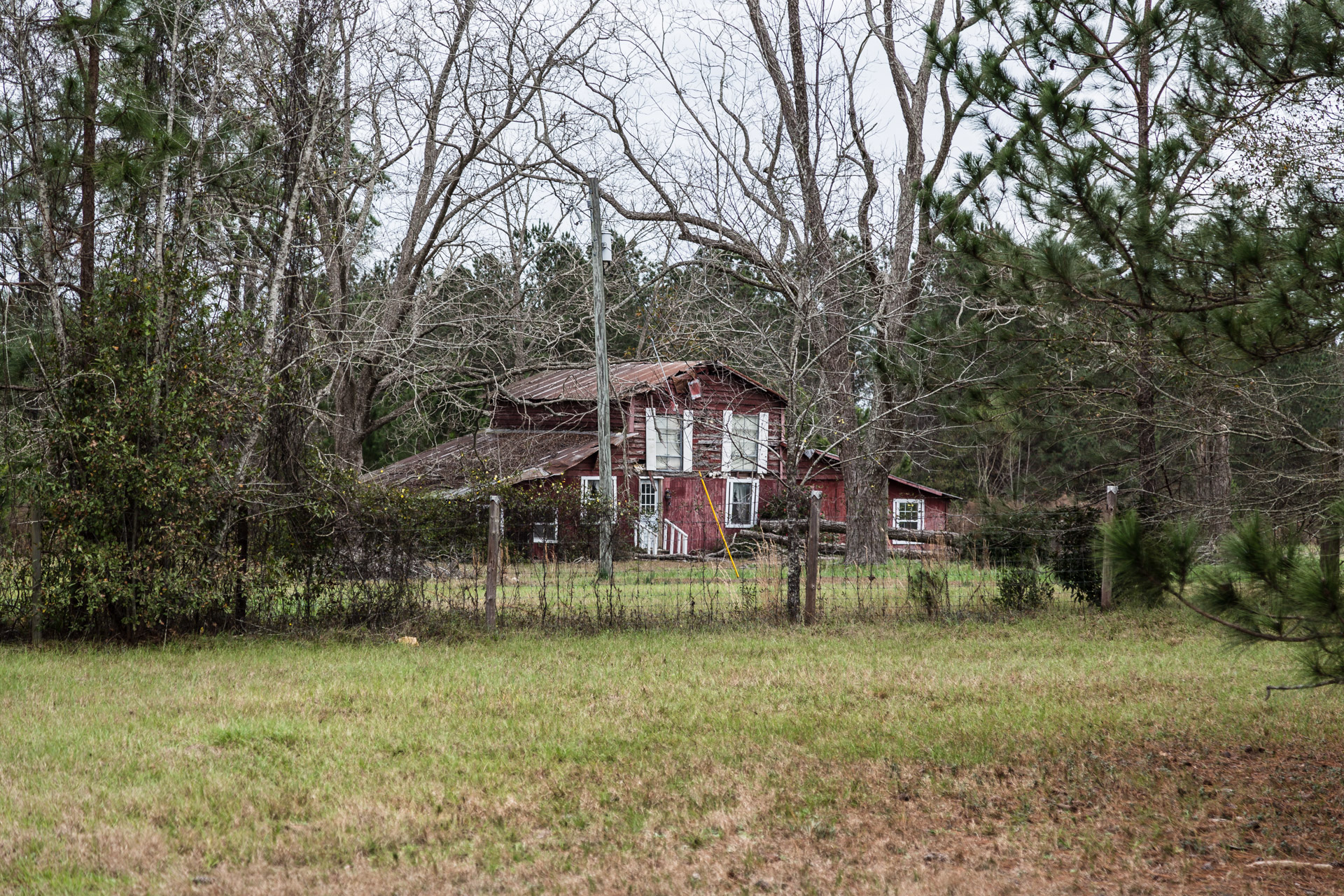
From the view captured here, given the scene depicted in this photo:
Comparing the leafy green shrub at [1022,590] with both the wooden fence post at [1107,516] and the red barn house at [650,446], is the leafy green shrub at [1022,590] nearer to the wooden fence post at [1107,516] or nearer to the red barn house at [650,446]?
the wooden fence post at [1107,516]

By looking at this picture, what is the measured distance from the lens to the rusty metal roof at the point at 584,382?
25797 millimetres

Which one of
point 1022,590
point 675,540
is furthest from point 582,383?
point 1022,590

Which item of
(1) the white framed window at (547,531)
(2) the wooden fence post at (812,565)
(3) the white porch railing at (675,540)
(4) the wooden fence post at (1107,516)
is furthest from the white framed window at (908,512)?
(1) the white framed window at (547,531)

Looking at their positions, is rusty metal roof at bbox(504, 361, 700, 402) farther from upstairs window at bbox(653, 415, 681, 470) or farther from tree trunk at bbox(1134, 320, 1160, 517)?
tree trunk at bbox(1134, 320, 1160, 517)

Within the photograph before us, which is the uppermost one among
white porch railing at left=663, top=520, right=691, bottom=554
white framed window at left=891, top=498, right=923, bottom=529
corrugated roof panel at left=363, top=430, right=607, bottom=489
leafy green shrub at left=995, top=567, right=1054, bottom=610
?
corrugated roof panel at left=363, top=430, right=607, bottom=489

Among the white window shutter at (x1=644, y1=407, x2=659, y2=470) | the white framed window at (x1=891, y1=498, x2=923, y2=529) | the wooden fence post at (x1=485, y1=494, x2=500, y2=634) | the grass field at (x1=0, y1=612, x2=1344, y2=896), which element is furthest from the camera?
the white framed window at (x1=891, y1=498, x2=923, y2=529)

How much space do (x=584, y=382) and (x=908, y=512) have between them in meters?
10.8

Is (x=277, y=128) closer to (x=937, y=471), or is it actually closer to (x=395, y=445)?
(x=395, y=445)

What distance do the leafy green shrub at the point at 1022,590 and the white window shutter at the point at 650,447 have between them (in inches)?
576

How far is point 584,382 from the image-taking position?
94.4 ft

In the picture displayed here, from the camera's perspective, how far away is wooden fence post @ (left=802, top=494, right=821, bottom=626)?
12633 millimetres

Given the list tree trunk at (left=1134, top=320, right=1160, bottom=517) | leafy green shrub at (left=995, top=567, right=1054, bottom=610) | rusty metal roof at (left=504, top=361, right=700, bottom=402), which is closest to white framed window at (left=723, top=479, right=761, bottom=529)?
rusty metal roof at (left=504, top=361, right=700, bottom=402)

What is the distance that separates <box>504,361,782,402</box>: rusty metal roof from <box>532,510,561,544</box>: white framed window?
1229 cm

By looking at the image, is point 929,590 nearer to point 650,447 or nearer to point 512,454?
point 512,454
